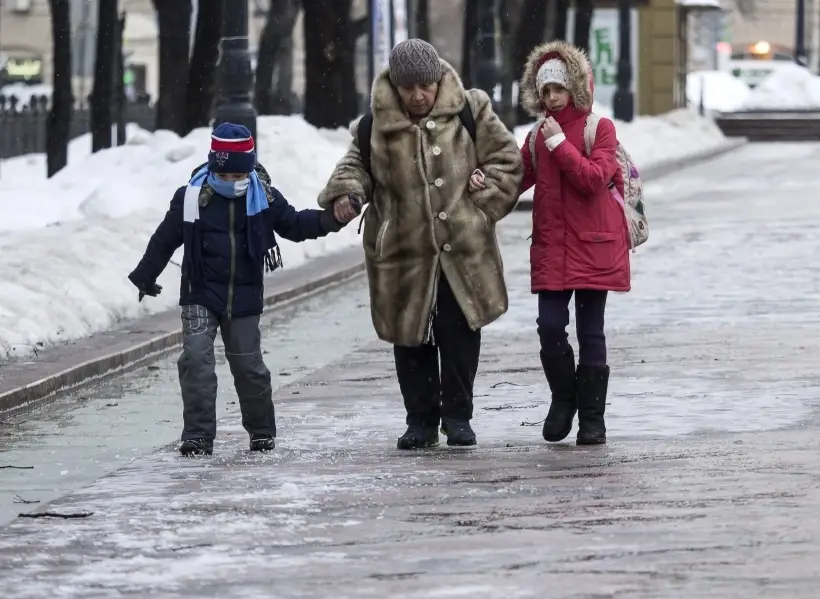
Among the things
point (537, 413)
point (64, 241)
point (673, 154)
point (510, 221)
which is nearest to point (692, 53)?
point (673, 154)

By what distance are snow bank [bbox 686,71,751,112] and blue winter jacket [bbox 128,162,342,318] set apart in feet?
204

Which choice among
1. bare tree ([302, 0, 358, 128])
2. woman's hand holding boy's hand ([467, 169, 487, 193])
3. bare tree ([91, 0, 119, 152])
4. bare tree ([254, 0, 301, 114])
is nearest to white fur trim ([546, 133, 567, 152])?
woman's hand holding boy's hand ([467, 169, 487, 193])

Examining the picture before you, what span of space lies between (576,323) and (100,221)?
9.50 metres

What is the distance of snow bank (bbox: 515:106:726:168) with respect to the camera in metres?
41.4

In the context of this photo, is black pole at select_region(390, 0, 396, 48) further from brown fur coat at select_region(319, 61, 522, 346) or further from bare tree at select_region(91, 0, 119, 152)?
brown fur coat at select_region(319, 61, 522, 346)

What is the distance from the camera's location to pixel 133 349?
12.5 m

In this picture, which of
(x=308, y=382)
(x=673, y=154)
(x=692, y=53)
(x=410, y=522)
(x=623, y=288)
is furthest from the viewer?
(x=692, y=53)

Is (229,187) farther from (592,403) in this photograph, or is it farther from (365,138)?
(592,403)

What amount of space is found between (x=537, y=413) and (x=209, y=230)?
2088 mm

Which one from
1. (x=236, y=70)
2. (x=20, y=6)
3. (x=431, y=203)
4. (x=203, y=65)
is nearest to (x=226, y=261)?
(x=431, y=203)

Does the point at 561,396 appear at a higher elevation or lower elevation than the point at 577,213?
lower

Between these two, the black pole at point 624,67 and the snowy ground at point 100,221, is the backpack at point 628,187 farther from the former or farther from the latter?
the black pole at point 624,67

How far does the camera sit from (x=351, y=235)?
21.6 m

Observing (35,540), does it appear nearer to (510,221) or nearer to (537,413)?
(537,413)
